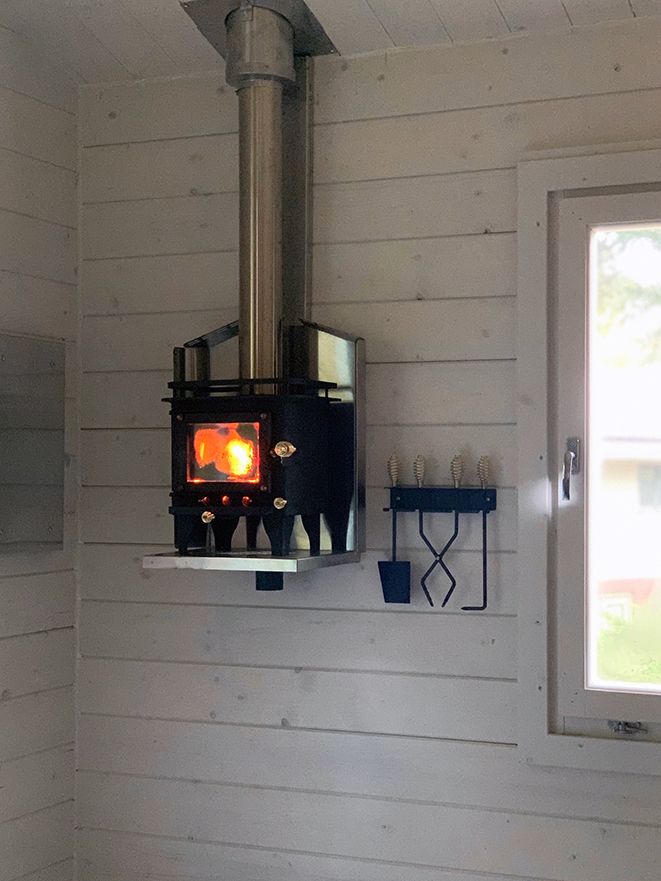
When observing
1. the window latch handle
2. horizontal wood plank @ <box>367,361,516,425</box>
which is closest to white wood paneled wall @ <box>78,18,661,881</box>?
horizontal wood plank @ <box>367,361,516,425</box>

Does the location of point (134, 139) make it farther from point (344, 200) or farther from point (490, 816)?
point (490, 816)

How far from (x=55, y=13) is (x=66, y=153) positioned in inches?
13.6

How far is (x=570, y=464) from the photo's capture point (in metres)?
2.19

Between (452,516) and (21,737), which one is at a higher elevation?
(452,516)

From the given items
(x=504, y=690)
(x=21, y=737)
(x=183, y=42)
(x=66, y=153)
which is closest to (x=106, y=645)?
(x=21, y=737)

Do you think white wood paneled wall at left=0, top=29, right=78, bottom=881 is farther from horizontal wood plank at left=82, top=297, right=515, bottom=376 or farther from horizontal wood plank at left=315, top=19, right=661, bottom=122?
horizontal wood plank at left=315, top=19, right=661, bottom=122

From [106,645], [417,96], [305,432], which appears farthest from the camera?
[106,645]

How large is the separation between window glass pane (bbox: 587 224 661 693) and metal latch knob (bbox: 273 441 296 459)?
22.5 inches

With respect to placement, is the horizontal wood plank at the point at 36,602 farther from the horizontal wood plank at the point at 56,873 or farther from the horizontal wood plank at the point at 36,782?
the horizontal wood plank at the point at 56,873

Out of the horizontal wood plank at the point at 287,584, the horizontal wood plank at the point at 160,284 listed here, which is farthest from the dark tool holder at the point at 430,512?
the horizontal wood plank at the point at 160,284

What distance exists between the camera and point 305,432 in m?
2.19

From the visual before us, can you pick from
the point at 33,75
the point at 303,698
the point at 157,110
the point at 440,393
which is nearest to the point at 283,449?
the point at 440,393

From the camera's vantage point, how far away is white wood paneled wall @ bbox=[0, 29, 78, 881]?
238cm

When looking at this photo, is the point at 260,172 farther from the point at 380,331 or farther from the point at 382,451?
the point at 382,451
